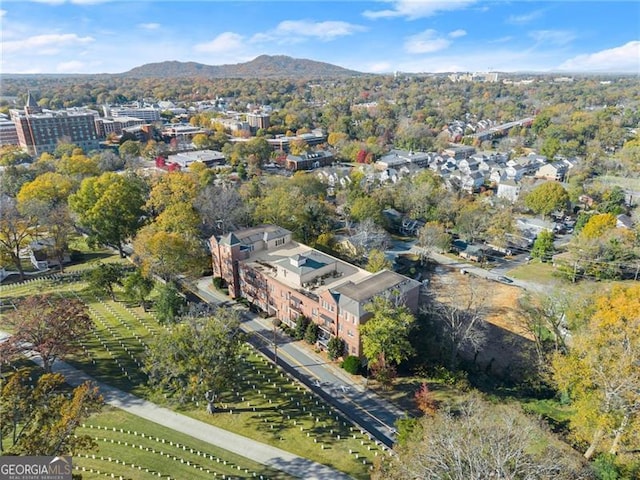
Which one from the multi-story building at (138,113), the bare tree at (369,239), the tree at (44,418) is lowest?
the bare tree at (369,239)

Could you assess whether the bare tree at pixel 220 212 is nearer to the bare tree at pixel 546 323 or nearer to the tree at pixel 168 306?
the tree at pixel 168 306

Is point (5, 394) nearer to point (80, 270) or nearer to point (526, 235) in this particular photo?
point (80, 270)

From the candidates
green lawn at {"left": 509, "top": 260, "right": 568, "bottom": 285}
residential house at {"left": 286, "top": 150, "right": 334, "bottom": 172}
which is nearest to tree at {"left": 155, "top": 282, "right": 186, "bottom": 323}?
green lawn at {"left": 509, "top": 260, "right": 568, "bottom": 285}

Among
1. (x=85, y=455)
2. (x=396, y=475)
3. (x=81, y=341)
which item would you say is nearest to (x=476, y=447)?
(x=396, y=475)

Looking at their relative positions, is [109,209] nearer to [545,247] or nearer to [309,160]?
[545,247]

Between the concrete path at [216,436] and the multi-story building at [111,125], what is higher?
the multi-story building at [111,125]

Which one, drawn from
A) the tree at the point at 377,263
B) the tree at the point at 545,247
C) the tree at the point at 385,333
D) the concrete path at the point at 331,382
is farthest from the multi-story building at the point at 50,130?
the tree at the point at 545,247

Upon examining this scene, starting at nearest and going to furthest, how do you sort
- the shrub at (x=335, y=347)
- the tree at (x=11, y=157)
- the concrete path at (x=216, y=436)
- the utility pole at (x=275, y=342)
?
1. the concrete path at (x=216, y=436)
2. the shrub at (x=335, y=347)
3. the utility pole at (x=275, y=342)
4. the tree at (x=11, y=157)
